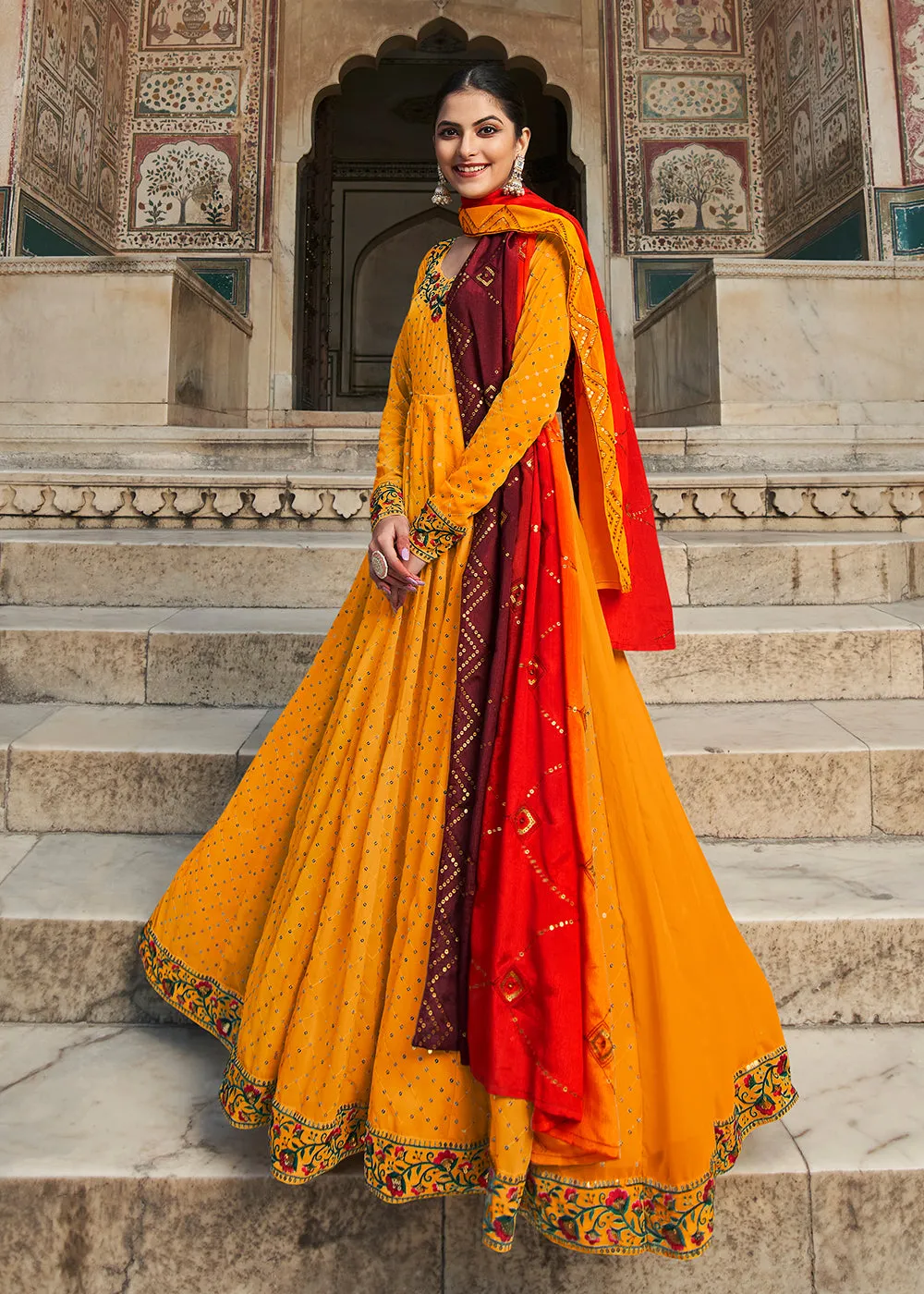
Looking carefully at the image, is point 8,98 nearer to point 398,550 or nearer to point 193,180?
point 193,180

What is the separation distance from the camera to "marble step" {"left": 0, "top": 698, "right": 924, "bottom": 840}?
1.96m

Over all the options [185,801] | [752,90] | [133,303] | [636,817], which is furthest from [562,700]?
[752,90]

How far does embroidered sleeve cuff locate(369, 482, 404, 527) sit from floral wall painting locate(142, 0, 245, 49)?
746 centimetres

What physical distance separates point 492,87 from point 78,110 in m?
6.51

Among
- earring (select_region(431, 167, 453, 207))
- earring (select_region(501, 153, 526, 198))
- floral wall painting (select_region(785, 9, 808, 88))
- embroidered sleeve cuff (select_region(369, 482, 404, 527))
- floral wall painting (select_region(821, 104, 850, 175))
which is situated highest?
floral wall painting (select_region(785, 9, 808, 88))

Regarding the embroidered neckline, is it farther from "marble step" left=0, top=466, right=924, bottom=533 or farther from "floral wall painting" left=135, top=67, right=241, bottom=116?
"floral wall painting" left=135, top=67, right=241, bottom=116

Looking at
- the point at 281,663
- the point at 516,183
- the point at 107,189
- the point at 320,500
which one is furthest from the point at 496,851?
the point at 107,189

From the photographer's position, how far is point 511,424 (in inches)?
46.2

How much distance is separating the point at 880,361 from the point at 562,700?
437 cm

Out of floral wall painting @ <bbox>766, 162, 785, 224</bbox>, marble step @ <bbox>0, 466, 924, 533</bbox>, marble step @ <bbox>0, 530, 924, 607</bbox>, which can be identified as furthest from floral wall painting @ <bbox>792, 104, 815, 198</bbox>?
marble step @ <bbox>0, 530, 924, 607</bbox>

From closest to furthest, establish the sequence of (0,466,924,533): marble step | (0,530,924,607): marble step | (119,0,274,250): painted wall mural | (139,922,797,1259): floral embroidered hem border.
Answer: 1. (139,922,797,1259): floral embroidered hem border
2. (0,530,924,607): marble step
3. (0,466,924,533): marble step
4. (119,0,274,250): painted wall mural

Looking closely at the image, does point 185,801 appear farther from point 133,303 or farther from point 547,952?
point 133,303

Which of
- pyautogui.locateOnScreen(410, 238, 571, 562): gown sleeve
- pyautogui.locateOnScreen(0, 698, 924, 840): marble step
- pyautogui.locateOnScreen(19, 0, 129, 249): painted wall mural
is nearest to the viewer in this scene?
pyautogui.locateOnScreen(410, 238, 571, 562): gown sleeve

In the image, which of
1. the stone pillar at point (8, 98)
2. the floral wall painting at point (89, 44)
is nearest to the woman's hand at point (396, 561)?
the stone pillar at point (8, 98)
